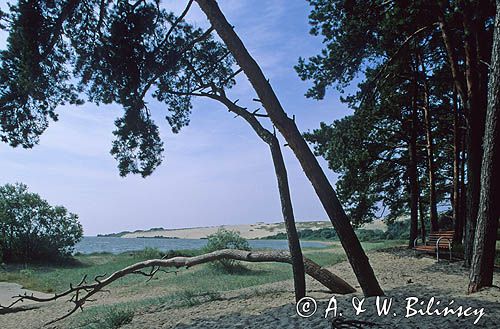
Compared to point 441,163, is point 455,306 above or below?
below

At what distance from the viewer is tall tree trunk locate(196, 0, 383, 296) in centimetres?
596

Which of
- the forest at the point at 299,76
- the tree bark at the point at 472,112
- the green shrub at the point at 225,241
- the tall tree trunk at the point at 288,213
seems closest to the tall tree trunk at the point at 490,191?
the forest at the point at 299,76

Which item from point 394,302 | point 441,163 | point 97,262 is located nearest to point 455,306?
point 394,302

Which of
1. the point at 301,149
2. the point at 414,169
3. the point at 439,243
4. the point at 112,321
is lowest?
the point at 112,321

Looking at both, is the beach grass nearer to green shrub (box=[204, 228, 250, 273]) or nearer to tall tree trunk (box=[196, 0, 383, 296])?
green shrub (box=[204, 228, 250, 273])

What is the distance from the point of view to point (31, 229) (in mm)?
24672

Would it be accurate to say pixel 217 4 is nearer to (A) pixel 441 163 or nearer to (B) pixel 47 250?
(A) pixel 441 163

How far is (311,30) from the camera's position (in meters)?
11.1

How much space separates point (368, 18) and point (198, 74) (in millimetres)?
4658

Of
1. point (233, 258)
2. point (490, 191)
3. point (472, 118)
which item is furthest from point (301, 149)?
point (472, 118)

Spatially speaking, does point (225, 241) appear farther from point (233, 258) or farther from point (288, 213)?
point (288, 213)

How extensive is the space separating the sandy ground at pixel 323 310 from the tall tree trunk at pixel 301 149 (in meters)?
0.46

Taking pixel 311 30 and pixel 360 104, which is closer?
pixel 311 30

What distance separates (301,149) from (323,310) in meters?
2.41
